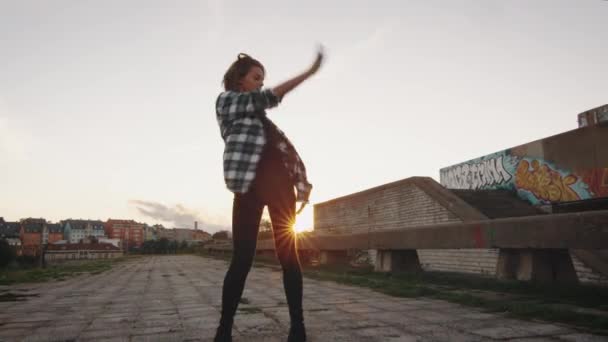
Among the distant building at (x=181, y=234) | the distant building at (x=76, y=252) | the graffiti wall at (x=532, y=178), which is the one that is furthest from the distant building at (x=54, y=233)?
the graffiti wall at (x=532, y=178)

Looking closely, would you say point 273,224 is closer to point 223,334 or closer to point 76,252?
point 223,334

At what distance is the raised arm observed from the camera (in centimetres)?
211

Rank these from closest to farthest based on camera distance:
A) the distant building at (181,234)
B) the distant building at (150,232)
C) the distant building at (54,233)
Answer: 1. the distant building at (54,233)
2. the distant building at (150,232)
3. the distant building at (181,234)

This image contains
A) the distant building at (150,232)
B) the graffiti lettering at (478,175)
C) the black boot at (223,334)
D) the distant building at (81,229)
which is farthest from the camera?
the distant building at (150,232)

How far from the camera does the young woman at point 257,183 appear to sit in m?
2.12

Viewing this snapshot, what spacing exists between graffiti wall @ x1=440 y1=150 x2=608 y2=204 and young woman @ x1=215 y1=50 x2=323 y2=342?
12.3 meters

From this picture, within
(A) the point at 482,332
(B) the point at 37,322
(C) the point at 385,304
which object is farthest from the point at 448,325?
(B) the point at 37,322

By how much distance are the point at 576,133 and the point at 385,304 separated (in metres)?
11.8

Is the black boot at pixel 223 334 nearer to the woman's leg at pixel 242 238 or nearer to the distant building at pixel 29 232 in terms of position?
the woman's leg at pixel 242 238

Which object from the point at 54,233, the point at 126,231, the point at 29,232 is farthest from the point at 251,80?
Answer: the point at 126,231

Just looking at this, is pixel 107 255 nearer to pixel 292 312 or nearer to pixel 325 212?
pixel 325 212

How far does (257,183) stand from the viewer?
2.20 metres

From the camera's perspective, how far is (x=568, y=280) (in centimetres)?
417

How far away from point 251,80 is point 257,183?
645 millimetres
